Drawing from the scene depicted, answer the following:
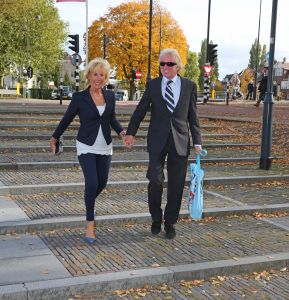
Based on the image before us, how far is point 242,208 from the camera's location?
654 cm

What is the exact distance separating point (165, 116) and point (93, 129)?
764 mm

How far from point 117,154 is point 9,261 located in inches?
251

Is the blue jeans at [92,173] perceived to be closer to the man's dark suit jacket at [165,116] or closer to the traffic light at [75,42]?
the man's dark suit jacket at [165,116]

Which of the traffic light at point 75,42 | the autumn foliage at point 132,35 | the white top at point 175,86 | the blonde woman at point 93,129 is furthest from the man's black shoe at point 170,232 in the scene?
the autumn foliage at point 132,35

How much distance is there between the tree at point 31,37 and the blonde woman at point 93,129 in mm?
37252

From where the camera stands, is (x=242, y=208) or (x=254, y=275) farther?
(x=242, y=208)

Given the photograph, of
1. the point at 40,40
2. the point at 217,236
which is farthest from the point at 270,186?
the point at 40,40

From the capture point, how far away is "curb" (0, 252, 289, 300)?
379cm

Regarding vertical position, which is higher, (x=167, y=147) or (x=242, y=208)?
(x=167, y=147)

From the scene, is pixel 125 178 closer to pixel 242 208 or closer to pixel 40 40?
pixel 242 208

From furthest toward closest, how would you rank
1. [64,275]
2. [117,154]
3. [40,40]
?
[40,40], [117,154], [64,275]

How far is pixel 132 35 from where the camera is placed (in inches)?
1849

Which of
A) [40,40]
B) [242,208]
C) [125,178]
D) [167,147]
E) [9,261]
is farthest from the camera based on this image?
[40,40]

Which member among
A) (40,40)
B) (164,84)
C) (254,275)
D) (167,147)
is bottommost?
(254,275)
